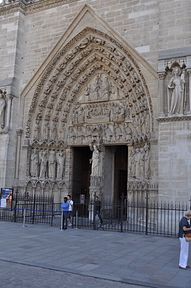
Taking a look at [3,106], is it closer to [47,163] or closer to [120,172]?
[47,163]

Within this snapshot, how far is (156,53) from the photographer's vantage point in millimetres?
13836

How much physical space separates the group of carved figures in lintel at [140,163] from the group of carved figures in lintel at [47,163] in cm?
368

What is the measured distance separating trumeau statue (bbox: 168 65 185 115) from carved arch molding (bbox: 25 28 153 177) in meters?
2.23

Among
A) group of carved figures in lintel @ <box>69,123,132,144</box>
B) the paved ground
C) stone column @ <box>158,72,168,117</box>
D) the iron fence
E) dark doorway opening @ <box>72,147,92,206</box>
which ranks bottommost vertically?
the paved ground

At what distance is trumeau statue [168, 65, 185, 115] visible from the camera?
12250 mm

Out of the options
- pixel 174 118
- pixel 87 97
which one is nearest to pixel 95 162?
pixel 87 97

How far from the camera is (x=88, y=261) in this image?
6867mm

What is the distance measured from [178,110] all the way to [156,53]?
2939mm

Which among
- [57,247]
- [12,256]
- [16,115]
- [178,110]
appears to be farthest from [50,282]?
[16,115]

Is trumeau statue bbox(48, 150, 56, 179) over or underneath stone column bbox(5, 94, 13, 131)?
underneath

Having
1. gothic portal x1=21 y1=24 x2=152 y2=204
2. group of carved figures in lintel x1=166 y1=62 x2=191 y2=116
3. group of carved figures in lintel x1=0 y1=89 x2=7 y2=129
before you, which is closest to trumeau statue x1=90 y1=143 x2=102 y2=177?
gothic portal x1=21 y1=24 x2=152 y2=204

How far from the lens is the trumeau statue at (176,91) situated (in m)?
12.2

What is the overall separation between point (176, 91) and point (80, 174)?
7277mm

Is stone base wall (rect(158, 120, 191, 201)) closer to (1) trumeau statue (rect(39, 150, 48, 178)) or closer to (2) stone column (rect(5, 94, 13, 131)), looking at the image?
(1) trumeau statue (rect(39, 150, 48, 178))
